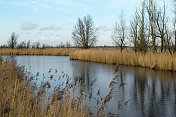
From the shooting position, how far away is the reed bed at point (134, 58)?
10234mm

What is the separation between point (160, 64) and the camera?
10.7 meters

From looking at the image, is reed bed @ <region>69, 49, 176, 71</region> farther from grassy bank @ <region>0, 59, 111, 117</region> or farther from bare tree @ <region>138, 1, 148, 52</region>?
grassy bank @ <region>0, 59, 111, 117</region>

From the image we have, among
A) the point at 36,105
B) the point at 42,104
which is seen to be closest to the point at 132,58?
the point at 42,104

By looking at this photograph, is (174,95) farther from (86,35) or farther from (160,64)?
(86,35)

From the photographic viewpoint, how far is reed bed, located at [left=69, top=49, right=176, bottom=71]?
1023 cm

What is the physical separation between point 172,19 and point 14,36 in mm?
29076

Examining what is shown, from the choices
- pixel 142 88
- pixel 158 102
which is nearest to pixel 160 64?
pixel 142 88

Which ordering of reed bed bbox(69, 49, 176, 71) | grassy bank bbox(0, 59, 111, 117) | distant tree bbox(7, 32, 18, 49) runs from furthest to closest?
distant tree bbox(7, 32, 18, 49) → reed bed bbox(69, 49, 176, 71) → grassy bank bbox(0, 59, 111, 117)

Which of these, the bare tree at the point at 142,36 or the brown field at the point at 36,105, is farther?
the bare tree at the point at 142,36

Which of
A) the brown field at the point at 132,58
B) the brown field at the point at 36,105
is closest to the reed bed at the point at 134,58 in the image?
the brown field at the point at 132,58

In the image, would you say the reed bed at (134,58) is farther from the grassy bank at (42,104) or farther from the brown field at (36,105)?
the brown field at (36,105)

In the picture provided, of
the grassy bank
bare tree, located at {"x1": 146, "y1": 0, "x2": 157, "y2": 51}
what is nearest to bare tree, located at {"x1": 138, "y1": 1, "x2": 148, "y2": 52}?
bare tree, located at {"x1": 146, "y1": 0, "x2": 157, "y2": 51}

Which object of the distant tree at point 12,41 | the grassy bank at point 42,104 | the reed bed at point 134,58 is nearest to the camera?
the grassy bank at point 42,104

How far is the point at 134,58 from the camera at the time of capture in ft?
43.0
